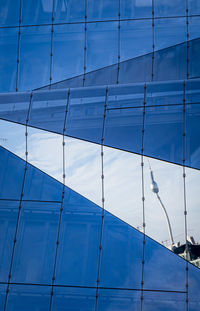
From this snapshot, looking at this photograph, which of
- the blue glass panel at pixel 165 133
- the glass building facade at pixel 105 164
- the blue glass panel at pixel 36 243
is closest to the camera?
the glass building facade at pixel 105 164

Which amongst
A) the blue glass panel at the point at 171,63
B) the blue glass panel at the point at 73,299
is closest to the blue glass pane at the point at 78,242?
the blue glass panel at the point at 73,299

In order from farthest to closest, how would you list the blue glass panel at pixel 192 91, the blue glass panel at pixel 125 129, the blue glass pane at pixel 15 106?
the blue glass pane at pixel 15 106 → the blue glass panel at pixel 192 91 → the blue glass panel at pixel 125 129

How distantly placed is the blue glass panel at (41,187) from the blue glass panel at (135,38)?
587 centimetres

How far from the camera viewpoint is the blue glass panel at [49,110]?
14.0 meters

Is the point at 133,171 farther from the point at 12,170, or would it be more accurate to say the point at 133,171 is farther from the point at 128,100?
the point at 12,170

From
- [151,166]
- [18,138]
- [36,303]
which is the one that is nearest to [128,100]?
[151,166]

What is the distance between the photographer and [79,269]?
39.2 feet

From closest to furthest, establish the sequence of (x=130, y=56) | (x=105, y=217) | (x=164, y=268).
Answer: (x=164, y=268) → (x=105, y=217) → (x=130, y=56)

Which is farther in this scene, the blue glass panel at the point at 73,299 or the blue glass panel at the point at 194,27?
the blue glass panel at the point at 194,27

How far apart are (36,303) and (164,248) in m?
4.08

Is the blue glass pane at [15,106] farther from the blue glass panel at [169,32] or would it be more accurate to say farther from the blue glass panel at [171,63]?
the blue glass panel at [169,32]

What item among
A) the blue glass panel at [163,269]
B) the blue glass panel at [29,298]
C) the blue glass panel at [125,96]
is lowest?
the blue glass panel at [29,298]

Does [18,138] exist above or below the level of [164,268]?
above

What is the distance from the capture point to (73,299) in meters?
11.8
